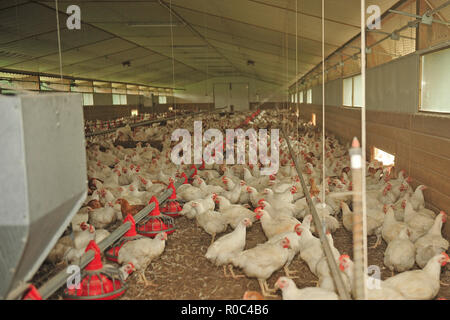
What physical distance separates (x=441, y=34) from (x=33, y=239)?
4.61 meters

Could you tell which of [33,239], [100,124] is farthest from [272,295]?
[100,124]

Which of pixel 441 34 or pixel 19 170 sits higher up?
pixel 441 34

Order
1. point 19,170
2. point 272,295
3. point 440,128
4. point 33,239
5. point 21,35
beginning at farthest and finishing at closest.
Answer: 1. point 21,35
2. point 440,128
3. point 272,295
4. point 33,239
5. point 19,170

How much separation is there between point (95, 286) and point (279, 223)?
2003 mm

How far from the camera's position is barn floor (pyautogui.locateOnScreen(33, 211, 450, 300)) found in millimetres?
3041

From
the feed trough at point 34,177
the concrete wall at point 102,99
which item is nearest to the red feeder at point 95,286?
the feed trough at point 34,177

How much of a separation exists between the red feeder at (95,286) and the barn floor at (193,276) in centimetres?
18

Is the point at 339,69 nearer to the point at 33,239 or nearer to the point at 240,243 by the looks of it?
the point at 240,243

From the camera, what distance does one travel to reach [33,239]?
6.14ft

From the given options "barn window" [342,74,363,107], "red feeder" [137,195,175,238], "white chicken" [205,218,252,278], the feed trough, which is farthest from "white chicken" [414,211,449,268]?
"barn window" [342,74,363,107]

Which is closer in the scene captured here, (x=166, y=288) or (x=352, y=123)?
(x=166, y=288)

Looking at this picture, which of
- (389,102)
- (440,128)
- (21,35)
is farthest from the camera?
(21,35)

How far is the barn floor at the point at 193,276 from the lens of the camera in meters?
3.04

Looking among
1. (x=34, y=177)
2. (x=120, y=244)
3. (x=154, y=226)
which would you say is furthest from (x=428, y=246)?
(x=34, y=177)
